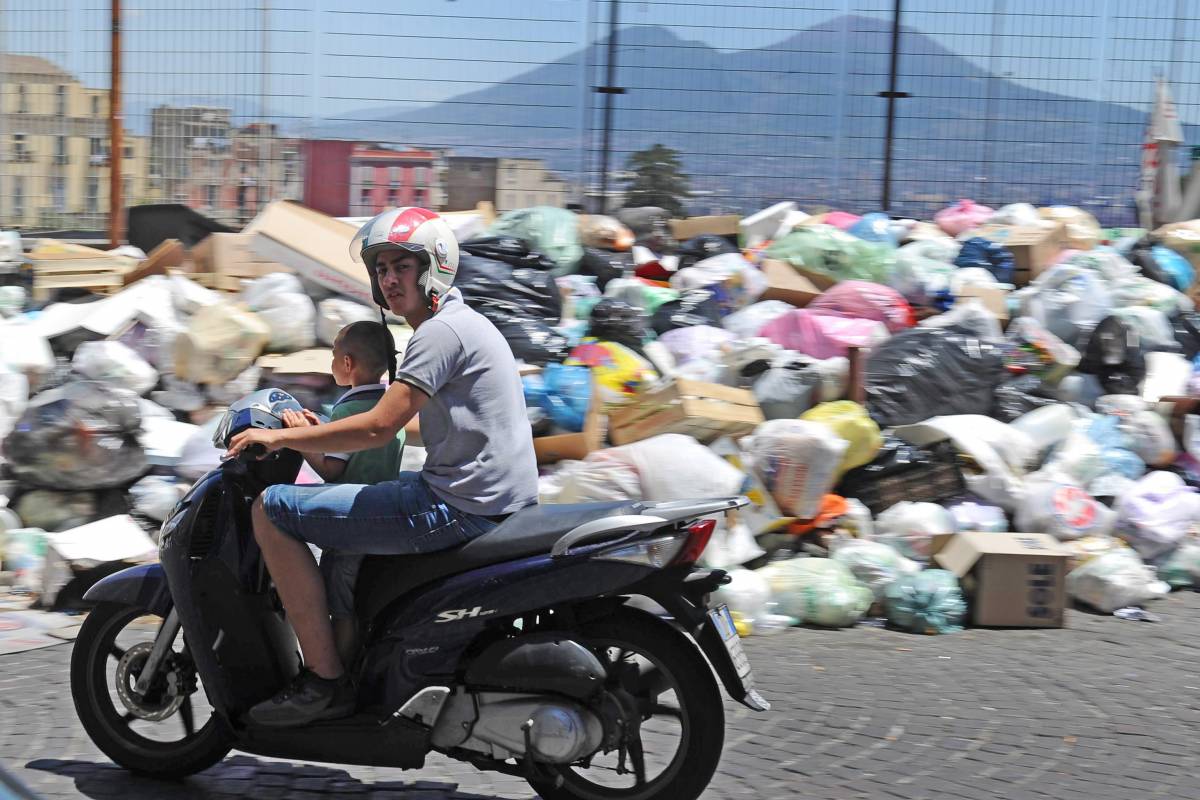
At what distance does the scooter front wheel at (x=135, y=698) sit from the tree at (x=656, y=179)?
296 inches

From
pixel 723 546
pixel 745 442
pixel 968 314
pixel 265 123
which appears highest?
pixel 265 123

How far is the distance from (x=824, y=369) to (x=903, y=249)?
242 cm

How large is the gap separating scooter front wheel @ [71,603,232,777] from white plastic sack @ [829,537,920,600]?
3231 millimetres

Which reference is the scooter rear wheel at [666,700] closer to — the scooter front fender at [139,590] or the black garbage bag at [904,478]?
the scooter front fender at [139,590]

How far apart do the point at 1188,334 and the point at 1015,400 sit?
179 cm

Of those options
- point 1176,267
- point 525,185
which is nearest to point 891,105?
point 1176,267

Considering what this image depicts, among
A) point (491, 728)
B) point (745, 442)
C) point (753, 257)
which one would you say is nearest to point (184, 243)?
point (753, 257)

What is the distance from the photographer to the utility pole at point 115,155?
9.66m

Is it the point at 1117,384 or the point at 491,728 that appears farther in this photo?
the point at 1117,384

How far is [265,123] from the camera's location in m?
10.1

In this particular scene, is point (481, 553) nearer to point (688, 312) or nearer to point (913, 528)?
point (913, 528)

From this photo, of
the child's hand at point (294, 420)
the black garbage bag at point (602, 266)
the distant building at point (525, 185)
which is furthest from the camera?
the distant building at point (525, 185)

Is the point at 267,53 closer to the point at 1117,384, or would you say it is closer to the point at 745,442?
the point at 745,442

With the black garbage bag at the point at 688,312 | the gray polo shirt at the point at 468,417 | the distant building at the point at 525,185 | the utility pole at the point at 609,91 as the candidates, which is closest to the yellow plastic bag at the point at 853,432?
the black garbage bag at the point at 688,312
